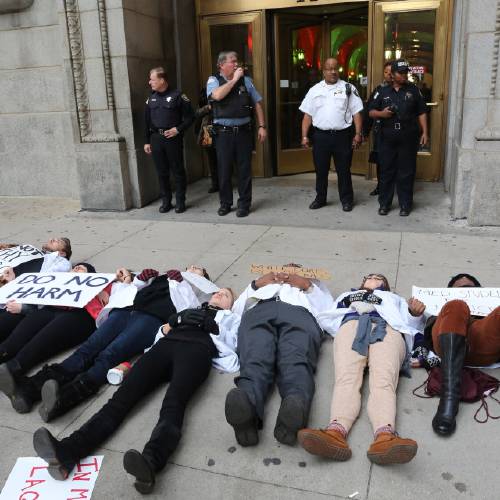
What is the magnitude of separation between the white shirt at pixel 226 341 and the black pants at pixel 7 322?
110 cm

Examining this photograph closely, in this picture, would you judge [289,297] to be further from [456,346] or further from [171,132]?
[171,132]

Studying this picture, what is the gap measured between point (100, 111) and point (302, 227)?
3229 mm

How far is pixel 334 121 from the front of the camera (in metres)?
6.94

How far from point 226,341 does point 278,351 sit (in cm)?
38

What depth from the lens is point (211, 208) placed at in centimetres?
778

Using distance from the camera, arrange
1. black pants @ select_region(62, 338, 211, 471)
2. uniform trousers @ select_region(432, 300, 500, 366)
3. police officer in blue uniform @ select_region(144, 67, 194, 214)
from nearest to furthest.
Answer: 1. black pants @ select_region(62, 338, 211, 471)
2. uniform trousers @ select_region(432, 300, 500, 366)
3. police officer in blue uniform @ select_region(144, 67, 194, 214)

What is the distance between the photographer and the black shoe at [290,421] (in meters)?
2.69

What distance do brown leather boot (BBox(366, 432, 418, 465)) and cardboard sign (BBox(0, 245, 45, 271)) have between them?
3.22 metres

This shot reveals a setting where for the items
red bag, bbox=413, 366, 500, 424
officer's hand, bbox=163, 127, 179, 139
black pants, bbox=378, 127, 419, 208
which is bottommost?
red bag, bbox=413, 366, 500, 424

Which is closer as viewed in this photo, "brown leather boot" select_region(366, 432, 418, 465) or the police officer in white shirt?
"brown leather boot" select_region(366, 432, 418, 465)

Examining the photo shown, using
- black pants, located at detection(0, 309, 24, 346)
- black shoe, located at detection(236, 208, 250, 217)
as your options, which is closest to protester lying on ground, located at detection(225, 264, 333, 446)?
black pants, located at detection(0, 309, 24, 346)

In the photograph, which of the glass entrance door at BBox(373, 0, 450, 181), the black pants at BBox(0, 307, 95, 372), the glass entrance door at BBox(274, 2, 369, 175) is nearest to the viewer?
the black pants at BBox(0, 307, 95, 372)

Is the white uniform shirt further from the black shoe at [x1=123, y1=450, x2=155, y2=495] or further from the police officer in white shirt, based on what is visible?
the black shoe at [x1=123, y1=450, x2=155, y2=495]

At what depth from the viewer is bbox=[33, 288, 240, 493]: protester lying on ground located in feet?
8.27
